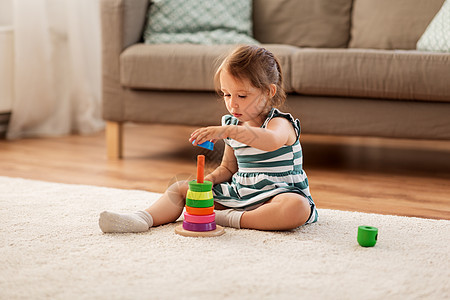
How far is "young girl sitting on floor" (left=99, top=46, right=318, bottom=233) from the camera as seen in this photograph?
1344 mm

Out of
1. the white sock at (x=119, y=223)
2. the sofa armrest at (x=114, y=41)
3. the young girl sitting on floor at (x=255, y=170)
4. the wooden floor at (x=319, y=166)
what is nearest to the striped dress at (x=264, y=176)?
the young girl sitting on floor at (x=255, y=170)

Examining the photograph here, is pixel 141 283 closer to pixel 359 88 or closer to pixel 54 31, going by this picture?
pixel 359 88

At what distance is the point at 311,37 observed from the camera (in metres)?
2.72

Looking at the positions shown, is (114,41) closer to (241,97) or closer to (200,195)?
(241,97)

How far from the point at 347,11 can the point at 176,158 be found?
1022 millimetres

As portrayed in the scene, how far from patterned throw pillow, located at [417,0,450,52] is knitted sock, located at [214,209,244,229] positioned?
1.22 metres

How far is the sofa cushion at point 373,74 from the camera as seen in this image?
200 cm

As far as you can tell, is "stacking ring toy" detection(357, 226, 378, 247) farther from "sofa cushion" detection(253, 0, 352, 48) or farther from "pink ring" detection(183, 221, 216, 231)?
"sofa cushion" detection(253, 0, 352, 48)

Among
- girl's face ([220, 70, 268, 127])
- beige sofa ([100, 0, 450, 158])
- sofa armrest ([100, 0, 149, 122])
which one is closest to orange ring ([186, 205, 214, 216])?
girl's face ([220, 70, 268, 127])

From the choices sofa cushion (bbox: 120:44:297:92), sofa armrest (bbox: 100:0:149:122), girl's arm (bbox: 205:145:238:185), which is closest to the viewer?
girl's arm (bbox: 205:145:238:185)

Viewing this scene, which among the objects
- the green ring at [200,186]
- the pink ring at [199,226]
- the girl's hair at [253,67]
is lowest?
the pink ring at [199,226]

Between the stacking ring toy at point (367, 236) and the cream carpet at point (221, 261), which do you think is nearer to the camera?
the cream carpet at point (221, 261)

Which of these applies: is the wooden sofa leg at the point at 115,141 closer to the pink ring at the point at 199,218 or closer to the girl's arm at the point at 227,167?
the girl's arm at the point at 227,167

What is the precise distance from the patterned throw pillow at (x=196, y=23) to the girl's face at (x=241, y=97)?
3.64 feet
